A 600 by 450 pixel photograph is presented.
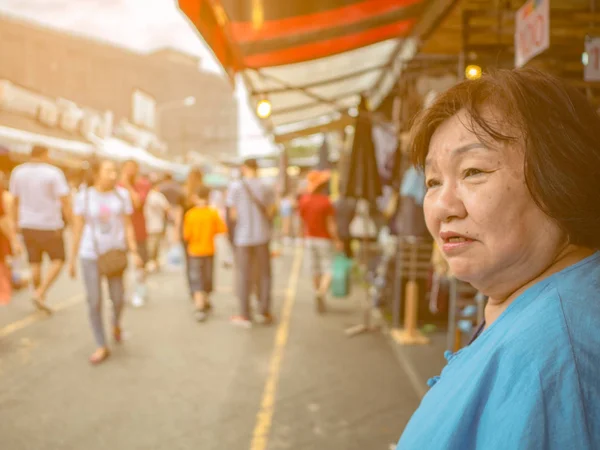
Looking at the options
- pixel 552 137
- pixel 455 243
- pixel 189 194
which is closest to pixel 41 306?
pixel 189 194

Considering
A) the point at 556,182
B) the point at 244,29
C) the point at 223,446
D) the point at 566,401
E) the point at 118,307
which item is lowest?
the point at 223,446

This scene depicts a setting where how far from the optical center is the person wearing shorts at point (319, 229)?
26.1ft

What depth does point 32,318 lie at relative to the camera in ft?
21.9

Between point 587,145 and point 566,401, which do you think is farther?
point 587,145

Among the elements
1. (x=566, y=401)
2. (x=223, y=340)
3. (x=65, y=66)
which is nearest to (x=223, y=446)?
(x=223, y=340)

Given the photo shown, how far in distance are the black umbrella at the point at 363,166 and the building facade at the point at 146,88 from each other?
11.4 feet

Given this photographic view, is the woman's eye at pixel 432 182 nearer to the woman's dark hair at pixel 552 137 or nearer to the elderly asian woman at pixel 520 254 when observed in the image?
the elderly asian woman at pixel 520 254

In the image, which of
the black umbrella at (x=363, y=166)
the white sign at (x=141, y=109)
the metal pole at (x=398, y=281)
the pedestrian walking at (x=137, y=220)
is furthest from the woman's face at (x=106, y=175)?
the white sign at (x=141, y=109)

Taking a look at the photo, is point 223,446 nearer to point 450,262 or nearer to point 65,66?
point 450,262

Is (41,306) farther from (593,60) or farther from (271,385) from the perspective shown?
(593,60)

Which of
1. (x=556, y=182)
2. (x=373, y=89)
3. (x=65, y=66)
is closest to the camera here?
(x=556, y=182)

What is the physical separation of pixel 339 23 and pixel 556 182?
4.99m

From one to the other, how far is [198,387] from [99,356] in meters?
1.29

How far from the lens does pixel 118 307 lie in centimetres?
567
